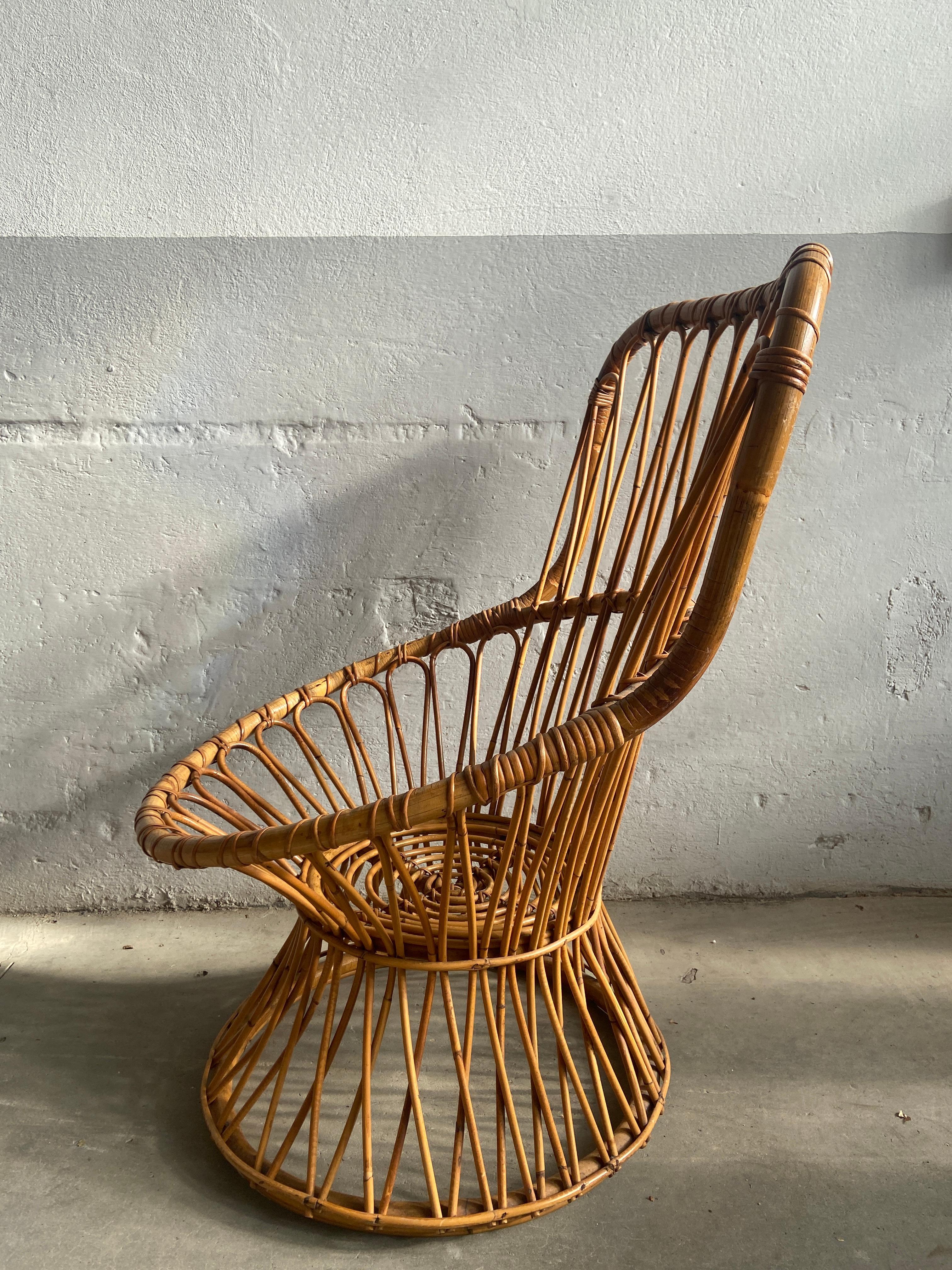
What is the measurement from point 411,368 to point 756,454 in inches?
36.0

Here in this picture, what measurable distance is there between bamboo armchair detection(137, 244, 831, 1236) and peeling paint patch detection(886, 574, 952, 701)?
1.71 feet

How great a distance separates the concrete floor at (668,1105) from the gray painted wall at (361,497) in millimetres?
226

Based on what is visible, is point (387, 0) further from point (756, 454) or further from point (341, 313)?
point (756, 454)

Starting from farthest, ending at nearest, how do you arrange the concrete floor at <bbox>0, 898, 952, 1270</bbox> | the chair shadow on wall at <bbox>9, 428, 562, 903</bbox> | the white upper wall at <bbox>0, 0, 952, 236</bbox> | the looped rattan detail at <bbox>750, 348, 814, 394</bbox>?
the chair shadow on wall at <bbox>9, 428, 562, 903</bbox> < the white upper wall at <bbox>0, 0, 952, 236</bbox> < the concrete floor at <bbox>0, 898, 952, 1270</bbox> < the looped rattan detail at <bbox>750, 348, 814, 394</bbox>

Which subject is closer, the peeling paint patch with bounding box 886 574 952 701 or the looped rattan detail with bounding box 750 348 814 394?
the looped rattan detail with bounding box 750 348 814 394

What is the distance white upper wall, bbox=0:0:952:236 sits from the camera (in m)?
1.58

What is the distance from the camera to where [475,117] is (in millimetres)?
1604

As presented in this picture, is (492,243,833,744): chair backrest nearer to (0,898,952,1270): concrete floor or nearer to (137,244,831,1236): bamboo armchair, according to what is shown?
(137,244,831,1236): bamboo armchair

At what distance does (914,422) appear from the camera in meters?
1.72

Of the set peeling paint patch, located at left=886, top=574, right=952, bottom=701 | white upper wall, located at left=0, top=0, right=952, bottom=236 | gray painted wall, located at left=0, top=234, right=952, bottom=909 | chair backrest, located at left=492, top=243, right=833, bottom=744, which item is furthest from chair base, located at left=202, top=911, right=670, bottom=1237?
white upper wall, located at left=0, top=0, right=952, bottom=236

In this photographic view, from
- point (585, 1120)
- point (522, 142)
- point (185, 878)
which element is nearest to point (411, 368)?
point (522, 142)

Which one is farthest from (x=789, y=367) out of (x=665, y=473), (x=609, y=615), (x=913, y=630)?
(x=913, y=630)

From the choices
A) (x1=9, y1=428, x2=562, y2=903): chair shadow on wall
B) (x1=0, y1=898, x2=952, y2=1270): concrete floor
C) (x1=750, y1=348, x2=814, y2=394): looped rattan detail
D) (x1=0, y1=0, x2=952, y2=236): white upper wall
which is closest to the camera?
(x1=750, y1=348, x2=814, y2=394): looped rattan detail

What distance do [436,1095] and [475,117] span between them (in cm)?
161
